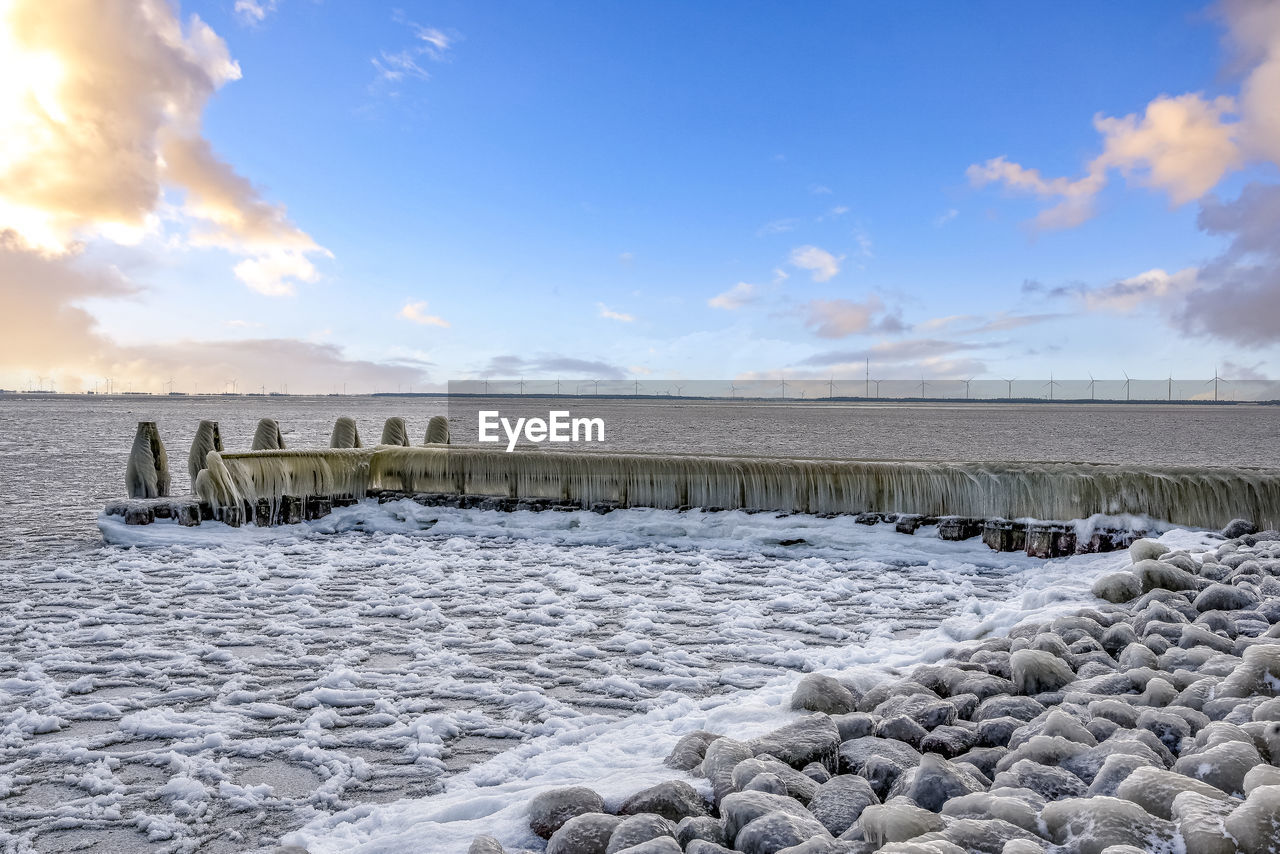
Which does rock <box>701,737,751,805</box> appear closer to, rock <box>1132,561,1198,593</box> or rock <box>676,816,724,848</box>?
rock <box>676,816,724,848</box>

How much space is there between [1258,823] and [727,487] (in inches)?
256

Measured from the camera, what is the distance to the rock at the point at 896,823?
6.36ft

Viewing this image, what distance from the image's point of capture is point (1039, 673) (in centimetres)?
323

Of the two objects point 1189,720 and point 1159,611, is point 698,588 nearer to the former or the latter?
point 1159,611

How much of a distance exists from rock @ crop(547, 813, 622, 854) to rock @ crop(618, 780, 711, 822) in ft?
0.42

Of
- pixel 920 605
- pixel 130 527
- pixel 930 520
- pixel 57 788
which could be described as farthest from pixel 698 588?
pixel 130 527

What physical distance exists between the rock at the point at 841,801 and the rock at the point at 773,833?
6.0 inches

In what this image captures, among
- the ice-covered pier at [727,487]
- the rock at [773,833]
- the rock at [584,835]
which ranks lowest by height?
the rock at [584,835]

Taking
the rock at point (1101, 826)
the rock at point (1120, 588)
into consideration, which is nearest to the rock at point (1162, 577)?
the rock at point (1120, 588)

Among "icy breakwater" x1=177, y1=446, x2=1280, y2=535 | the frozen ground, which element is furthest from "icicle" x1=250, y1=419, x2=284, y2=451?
the frozen ground

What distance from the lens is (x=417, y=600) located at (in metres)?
5.62

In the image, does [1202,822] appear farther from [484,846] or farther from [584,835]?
[484,846]

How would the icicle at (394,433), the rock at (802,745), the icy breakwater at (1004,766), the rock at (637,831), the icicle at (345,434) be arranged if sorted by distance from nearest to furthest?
the icy breakwater at (1004,766), the rock at (637,831), the rock at (802,745), the icicle at (345,434), the icicle at (394,433)

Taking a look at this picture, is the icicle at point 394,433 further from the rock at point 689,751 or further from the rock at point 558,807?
the rock at point 558,807
